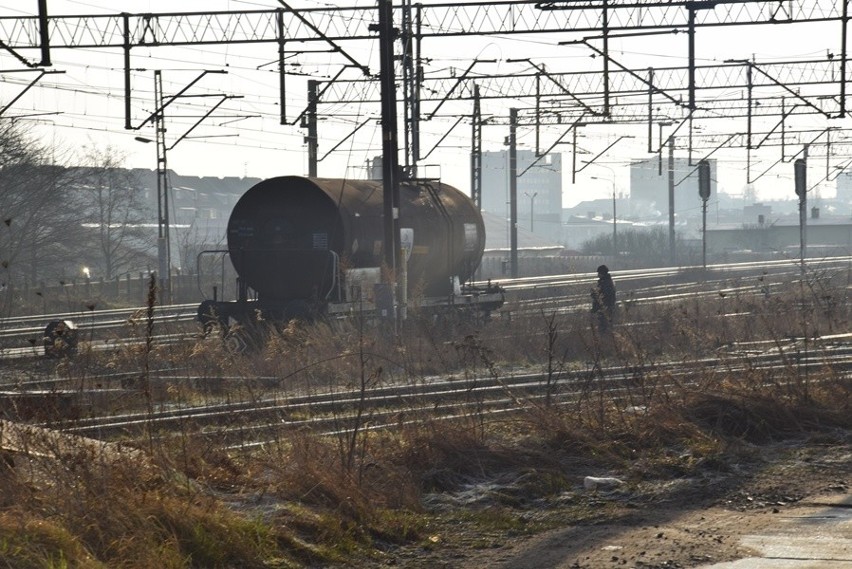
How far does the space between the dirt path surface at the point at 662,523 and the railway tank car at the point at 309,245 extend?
13.1 m

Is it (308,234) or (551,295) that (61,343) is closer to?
(308,234)

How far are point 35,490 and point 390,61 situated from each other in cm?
1557

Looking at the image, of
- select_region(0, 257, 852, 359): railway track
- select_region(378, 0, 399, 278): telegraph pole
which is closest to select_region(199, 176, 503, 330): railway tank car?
select_region(378, 0, 399, 278): telegraph pole

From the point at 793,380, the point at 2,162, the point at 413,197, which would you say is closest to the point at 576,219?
the point at 2,162

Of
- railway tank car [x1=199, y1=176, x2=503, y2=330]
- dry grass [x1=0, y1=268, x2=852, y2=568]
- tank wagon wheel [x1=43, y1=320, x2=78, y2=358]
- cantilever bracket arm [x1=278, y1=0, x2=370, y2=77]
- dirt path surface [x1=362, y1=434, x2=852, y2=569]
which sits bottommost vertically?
dirt path surface [x1=362, y1=434, x2=852, y2=569]

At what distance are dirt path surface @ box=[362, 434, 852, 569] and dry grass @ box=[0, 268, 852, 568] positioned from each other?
0.97ft

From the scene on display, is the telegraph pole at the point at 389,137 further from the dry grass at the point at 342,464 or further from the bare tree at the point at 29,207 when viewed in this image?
the bare tree at the point at 29,207

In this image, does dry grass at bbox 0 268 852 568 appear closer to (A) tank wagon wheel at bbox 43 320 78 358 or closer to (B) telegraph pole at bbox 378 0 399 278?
(A) tank wagon wheel at bbox 43 320 78 358

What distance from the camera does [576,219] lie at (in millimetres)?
198000

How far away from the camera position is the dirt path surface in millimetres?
7539

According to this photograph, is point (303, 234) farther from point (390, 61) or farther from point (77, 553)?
point (77, 553)

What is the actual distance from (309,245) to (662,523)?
49.6 feet

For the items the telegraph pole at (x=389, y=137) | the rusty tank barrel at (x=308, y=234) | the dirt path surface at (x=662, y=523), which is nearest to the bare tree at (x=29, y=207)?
the rusty tank barrel at (x=308, y=234)

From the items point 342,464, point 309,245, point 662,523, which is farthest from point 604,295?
point 342,464
